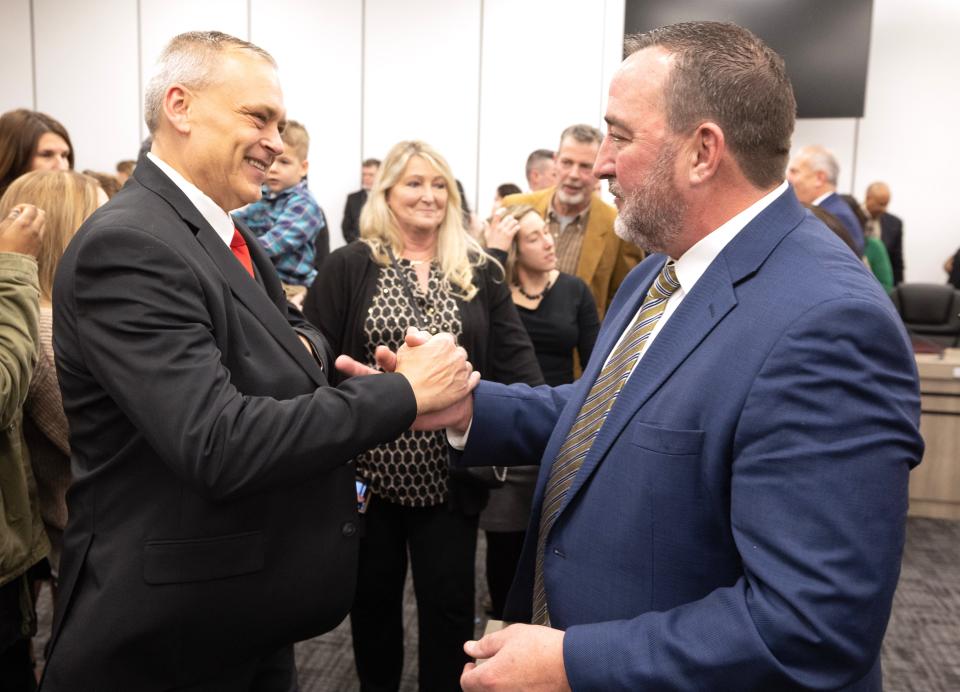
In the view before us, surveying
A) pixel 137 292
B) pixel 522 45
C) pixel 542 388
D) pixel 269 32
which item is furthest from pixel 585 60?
pixel 137 292

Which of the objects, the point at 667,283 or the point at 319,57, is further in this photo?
the point at 319,57

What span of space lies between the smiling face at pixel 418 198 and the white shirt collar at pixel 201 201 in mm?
1066

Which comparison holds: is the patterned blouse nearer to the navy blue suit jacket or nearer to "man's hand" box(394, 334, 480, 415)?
"man's hand" box(394, 334, 480, 415)

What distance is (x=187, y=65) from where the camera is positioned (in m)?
1.33

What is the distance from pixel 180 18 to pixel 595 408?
748 centimetres

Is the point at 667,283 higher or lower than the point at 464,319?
higher

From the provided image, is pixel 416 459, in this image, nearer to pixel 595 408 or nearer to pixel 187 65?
pixel 595 408

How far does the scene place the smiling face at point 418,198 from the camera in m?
2.45

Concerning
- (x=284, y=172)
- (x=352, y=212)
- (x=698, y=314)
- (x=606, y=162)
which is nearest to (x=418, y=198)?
(x=284, y=172)

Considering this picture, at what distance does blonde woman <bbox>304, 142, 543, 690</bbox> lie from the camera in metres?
2.24

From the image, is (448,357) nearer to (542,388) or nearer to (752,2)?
(542,388)

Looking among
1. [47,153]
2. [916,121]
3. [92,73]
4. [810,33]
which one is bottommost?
[47,153]

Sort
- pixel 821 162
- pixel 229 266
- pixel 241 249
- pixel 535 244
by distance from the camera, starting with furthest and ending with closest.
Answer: pixel 821 162, pixel 535 244, pixel 241 249, pixel 229 266

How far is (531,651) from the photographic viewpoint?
1.01 meters
